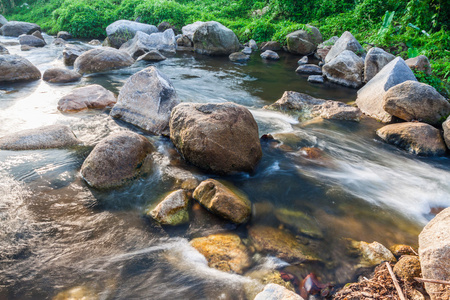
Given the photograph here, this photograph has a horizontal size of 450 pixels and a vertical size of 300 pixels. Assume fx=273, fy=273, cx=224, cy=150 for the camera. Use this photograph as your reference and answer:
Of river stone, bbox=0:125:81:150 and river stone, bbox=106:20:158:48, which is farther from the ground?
river stone, bbox=106:20:158:48

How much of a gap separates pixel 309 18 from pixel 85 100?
1570 cm

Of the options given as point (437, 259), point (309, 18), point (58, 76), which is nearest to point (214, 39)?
point (309, 18)

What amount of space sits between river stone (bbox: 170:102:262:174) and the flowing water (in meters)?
0.23

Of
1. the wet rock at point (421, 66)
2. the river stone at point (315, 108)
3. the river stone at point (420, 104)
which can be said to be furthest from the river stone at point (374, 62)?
the river stone at point (420, 104)

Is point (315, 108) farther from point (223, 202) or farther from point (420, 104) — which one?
point (223, 202)

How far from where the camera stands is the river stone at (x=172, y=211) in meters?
3.53

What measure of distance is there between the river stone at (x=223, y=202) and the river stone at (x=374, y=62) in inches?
304

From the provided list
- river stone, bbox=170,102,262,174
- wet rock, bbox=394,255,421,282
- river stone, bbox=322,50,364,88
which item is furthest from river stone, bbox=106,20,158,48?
wet rock, bbox=394,255,421,282

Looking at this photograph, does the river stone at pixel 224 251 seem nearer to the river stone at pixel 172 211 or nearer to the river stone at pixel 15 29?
the river stone at pixel 172 211

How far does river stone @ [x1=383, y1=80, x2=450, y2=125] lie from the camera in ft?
20.2

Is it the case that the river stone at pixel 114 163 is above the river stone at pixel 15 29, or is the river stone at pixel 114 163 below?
below

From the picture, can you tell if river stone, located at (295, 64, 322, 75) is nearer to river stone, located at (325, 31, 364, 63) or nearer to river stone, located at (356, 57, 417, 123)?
river stone, located at (325, 31, 364, 63)

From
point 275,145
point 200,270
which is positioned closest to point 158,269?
point 200,270

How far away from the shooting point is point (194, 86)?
9469 mm
